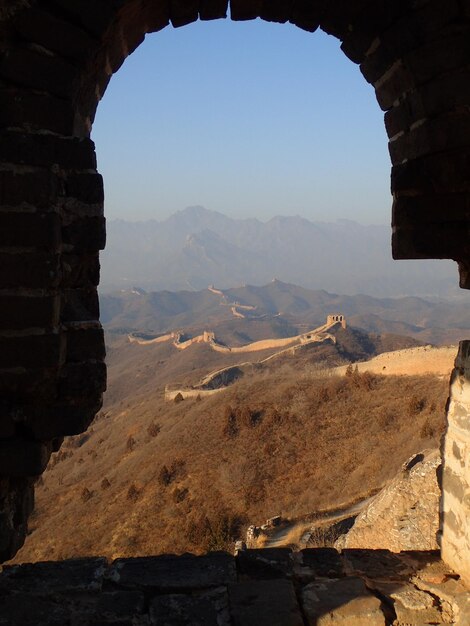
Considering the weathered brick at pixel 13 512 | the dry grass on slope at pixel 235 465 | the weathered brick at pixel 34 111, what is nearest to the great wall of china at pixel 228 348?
the dry grass on slope at pixel 235 465

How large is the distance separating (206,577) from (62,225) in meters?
1.82

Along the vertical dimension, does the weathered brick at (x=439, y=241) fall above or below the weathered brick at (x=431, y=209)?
below

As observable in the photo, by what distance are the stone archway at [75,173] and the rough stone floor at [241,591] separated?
1.02ft

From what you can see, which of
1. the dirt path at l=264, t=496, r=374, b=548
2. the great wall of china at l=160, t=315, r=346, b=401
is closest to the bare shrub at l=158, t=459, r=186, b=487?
the dirt path at l=264, t=496, r=374, b=548

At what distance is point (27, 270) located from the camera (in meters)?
2.74

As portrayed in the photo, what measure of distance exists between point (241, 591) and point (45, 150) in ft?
7.22

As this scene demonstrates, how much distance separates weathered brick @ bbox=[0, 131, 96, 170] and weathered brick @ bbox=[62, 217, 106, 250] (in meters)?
0.25

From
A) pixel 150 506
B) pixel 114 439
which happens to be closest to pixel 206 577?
pixel 150 506

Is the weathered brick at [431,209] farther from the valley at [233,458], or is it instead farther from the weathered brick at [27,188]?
the valley at [233,458]

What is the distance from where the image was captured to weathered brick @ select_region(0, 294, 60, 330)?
273 centimetres

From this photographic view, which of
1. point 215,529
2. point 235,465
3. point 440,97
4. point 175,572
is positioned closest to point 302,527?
point 215,529

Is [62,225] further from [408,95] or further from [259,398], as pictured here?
[259,398]

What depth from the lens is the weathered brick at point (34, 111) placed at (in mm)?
2748

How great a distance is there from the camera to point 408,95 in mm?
3229
